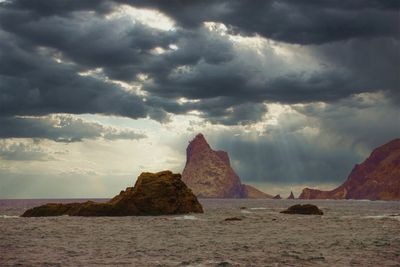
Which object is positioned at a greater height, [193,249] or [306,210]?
[306,210]

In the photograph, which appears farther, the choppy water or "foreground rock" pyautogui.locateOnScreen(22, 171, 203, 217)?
"foreground rock" pyautogui.locateOnScreen(22, 171, 203, 217)

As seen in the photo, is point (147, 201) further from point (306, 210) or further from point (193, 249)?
point (193, 249)

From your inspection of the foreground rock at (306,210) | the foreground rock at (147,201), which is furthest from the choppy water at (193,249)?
the foreground rock at (306,210)

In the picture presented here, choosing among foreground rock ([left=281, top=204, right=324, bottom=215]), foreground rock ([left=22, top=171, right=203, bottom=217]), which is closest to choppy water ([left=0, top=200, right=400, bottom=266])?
foreground rock ([left=22, top=171, right=203, bottom=217])

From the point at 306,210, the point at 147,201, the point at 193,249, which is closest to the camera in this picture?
the point at 193,249

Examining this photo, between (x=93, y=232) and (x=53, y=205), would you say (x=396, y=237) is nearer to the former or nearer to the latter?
(x=93, y=232)

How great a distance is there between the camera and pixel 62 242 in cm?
3516

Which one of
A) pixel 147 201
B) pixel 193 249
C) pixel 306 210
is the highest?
pixel 147 201

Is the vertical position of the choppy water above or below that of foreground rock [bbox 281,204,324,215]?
below

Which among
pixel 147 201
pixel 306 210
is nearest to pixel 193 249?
pixel 147 201

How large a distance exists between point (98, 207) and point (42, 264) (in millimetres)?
49830

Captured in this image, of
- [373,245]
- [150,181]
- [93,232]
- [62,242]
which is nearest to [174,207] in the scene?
[150,181]

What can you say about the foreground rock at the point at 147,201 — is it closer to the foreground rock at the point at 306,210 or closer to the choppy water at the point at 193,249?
the foreground rock at the point at 306,210

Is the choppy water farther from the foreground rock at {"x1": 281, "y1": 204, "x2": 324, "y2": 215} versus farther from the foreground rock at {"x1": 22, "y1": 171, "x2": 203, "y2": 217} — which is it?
the foreground rock at {"x1": 281, "y1": 204, "x2": 324, "y2": 215}
